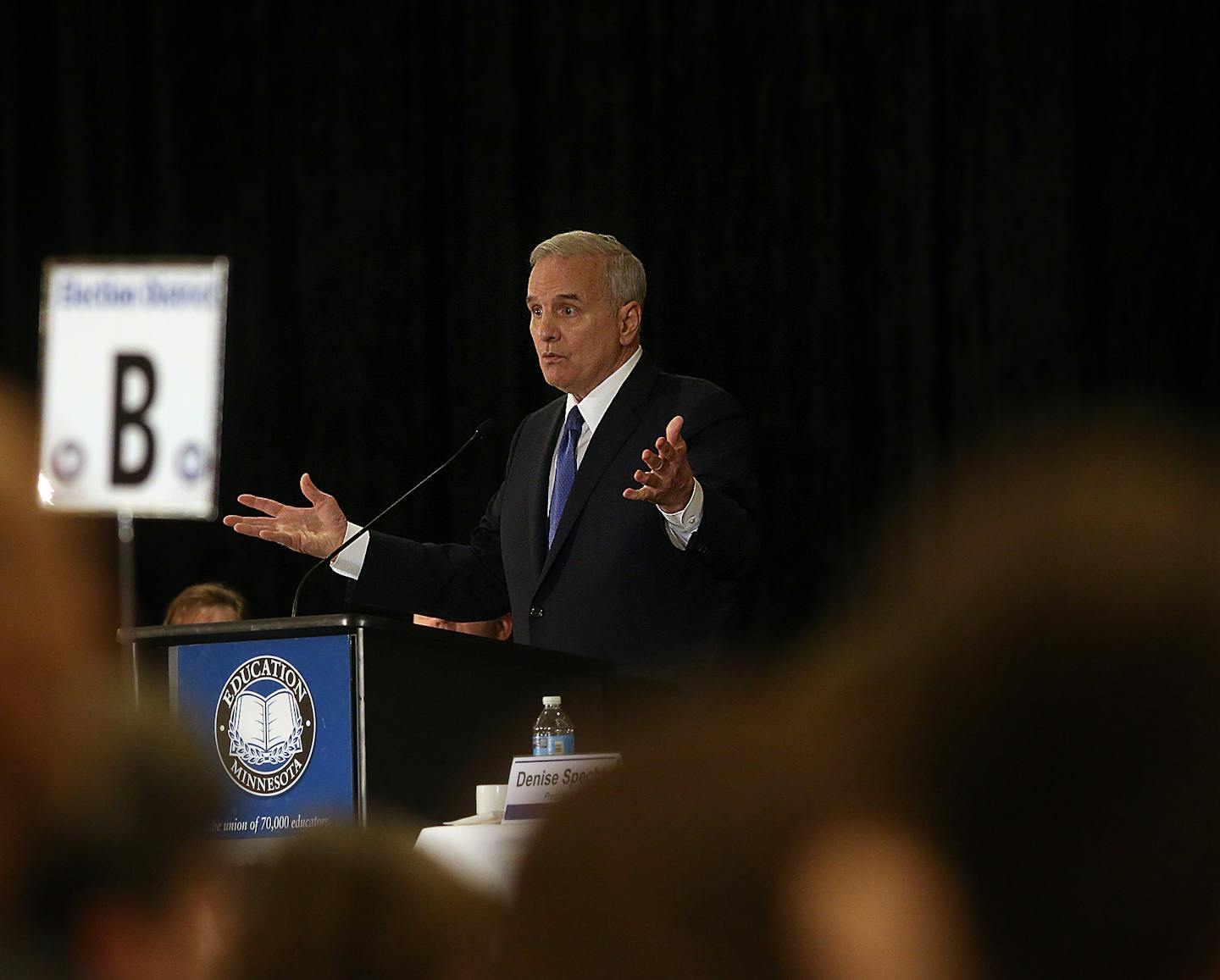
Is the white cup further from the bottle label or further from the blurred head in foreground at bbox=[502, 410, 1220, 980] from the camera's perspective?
the blurred head in foreground at bbox=[502, 410, 1220, 980]

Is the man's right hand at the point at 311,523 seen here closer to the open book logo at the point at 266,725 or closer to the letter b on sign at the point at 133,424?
the open book logo at the point at 266,725

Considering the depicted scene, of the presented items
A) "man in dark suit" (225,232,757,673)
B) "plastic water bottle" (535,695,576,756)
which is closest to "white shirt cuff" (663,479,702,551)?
"man in dark suit" (225,232,757,673)

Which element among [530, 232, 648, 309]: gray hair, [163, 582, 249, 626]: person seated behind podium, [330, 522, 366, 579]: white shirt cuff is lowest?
[163, 582, 249, 626]: person seated behind podium

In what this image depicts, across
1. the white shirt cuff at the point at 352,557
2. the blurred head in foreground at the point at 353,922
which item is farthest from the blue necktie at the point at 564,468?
the blurred head in foreground at the point at 353,922

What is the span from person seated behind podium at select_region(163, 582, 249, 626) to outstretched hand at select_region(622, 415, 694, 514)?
6.58ft

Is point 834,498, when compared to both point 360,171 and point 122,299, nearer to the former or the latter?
point 360,171

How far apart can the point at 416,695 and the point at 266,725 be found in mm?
212

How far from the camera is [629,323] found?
3527mm

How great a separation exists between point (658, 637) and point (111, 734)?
101 inches

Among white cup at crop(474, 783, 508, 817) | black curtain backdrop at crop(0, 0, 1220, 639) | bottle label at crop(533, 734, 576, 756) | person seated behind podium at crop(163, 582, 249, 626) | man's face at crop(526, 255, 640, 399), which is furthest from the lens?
black curtain backdrop at crop(0, 0, 1220, 639)

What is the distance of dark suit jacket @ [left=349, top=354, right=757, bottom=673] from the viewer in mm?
2949

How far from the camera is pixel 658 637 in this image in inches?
116

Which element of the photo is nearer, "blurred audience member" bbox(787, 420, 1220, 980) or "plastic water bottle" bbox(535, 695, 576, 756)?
"blurred audience member" bbox(787, 420, 1220, 980)

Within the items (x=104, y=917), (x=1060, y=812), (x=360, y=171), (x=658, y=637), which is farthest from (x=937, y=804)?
(x=360, y=171)
